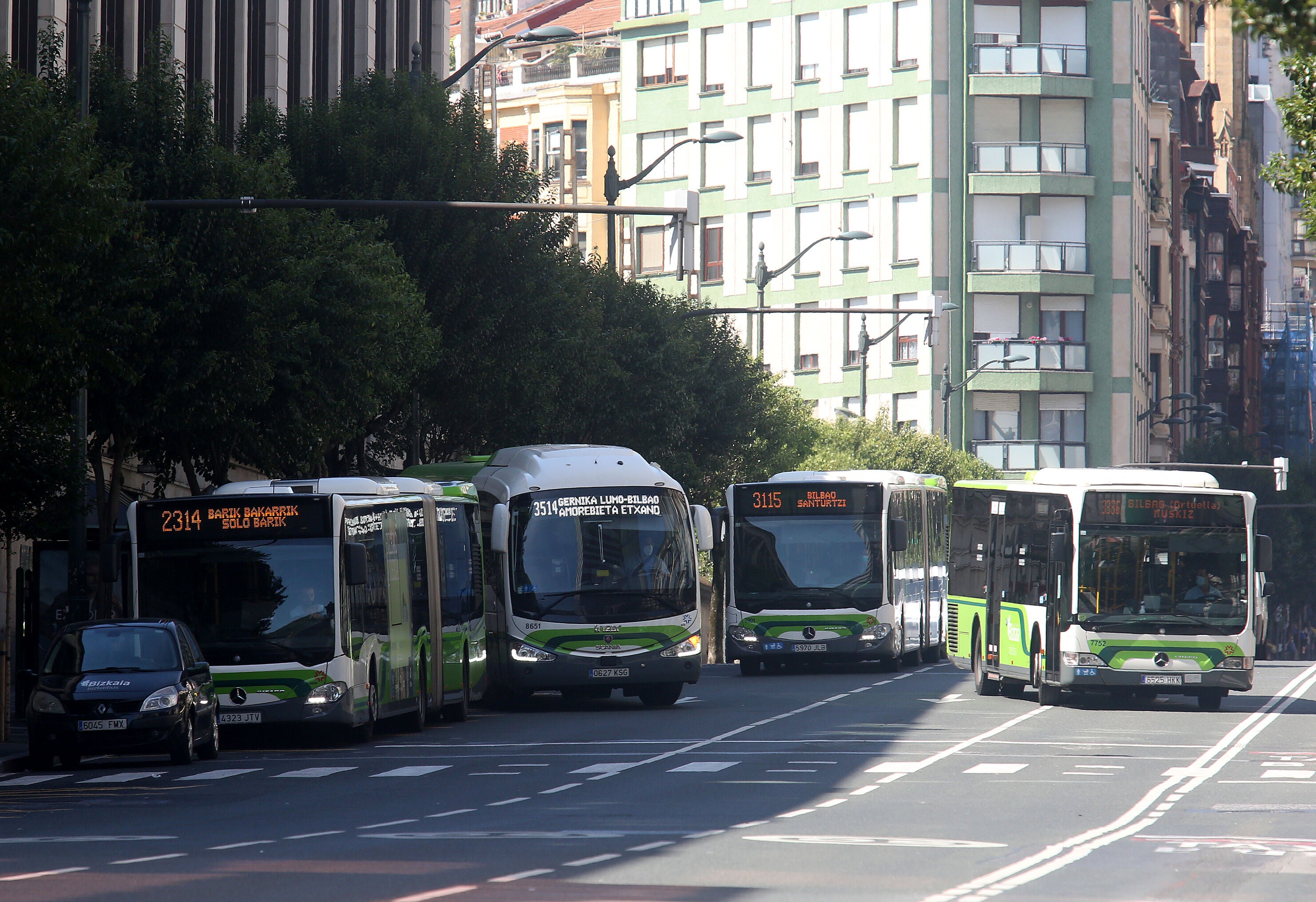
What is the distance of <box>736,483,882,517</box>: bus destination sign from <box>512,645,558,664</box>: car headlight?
894 cm

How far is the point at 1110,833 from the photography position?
14.9 meters

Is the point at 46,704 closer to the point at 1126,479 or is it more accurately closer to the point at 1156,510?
the point at 1156,510

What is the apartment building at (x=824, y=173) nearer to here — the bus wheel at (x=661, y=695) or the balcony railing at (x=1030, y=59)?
the balcony railing at (x=1030, y=59)

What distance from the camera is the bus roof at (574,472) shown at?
96.8ft

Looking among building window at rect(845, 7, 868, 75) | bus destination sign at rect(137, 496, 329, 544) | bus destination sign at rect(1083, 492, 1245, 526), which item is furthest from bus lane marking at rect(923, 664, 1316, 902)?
building window at rect(845, 7, 868, 75)

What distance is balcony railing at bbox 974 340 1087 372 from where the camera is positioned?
265ft

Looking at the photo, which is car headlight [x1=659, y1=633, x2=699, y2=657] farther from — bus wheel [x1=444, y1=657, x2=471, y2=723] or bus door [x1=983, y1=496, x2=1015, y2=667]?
bus door [x1=983, y1=496, x2=1015, y2=667]

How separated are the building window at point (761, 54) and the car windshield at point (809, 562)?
162ft

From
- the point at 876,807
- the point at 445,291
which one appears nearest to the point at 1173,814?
the point at 876,807

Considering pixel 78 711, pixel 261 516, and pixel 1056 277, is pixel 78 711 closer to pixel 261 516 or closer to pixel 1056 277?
pixel 261 516

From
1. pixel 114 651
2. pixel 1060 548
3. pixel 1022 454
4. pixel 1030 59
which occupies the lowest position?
pixel 114 651

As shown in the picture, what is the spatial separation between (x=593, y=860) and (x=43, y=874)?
2.95 meters

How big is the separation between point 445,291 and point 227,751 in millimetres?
13292

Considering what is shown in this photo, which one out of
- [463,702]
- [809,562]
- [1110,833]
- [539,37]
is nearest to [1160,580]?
[463,702]
